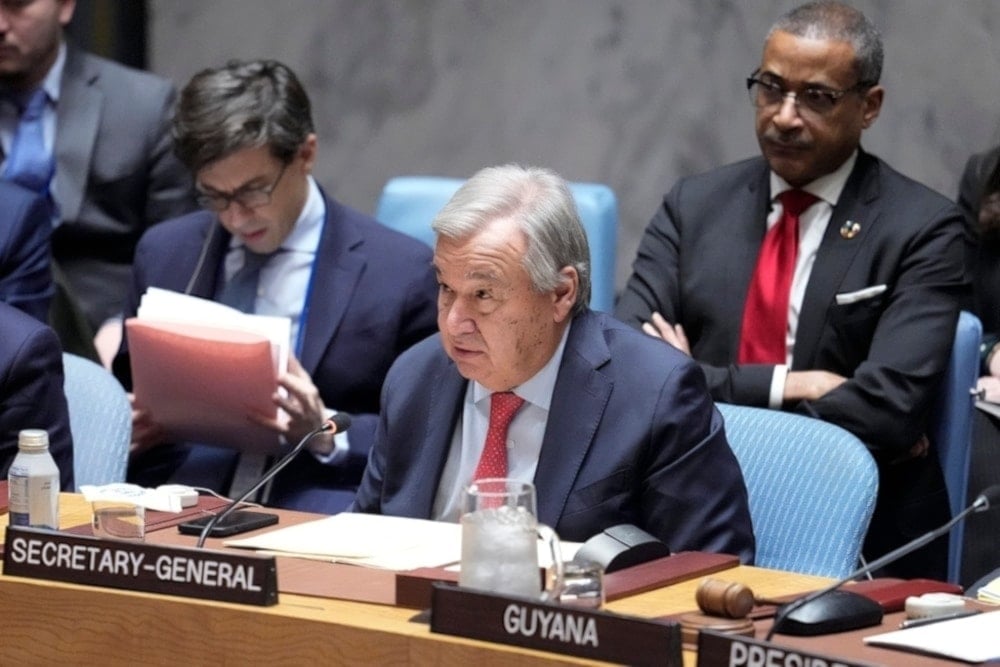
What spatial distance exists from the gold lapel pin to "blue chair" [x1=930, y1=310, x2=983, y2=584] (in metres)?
0.28

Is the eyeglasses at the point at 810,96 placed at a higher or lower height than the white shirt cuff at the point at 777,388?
higher

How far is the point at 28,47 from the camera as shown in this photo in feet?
15.1

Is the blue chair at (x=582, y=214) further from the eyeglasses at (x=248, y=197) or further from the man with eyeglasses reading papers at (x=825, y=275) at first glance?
the eyeglasses at (x=248, y=197)

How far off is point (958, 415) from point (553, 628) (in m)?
1.82

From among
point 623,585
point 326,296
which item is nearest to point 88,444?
point 326,296

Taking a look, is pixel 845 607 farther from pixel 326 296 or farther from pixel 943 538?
pixel 326 296

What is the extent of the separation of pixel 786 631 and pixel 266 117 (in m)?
2.22

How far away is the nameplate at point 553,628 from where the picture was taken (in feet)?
6.27

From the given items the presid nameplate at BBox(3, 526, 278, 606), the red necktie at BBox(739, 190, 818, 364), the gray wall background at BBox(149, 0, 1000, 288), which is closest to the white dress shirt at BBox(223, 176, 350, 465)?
the red necktie at BBox(739, 190, 818, 364)

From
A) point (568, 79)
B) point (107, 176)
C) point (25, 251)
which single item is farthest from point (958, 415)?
point (107, 176)

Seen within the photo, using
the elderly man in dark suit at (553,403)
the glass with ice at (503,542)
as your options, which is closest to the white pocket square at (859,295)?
the elderly man in dark suit at (553,403)

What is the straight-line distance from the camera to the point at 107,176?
A: 468 centimetres

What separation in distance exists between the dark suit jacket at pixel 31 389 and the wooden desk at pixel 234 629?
831mm

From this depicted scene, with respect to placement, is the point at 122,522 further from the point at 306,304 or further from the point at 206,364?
the point at 306,304
